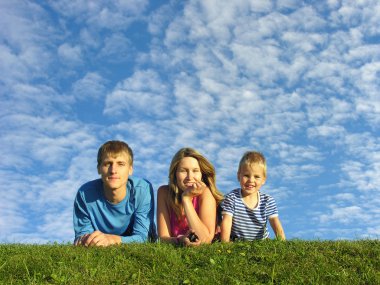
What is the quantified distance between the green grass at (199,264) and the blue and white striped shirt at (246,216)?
5.70ft

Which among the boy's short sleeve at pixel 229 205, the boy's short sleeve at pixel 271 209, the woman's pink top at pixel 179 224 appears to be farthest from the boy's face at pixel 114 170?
the boy's short sleeve at pixel 271 209

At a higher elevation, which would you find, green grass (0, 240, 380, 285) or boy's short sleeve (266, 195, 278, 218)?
boy's short sleeve (266, 195, 278, 218)

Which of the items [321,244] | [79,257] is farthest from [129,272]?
[321,244]

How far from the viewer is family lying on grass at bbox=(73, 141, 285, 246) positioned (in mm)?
11297

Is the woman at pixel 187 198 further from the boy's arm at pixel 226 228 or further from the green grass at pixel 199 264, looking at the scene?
the green grass at pixel 199 264

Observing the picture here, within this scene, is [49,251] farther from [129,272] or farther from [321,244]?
[321,244]

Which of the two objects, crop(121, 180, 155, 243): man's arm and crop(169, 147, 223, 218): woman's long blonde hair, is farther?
crop(121, 180, 155, 243): man's arm

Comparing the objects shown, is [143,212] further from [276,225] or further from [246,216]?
[276,225]

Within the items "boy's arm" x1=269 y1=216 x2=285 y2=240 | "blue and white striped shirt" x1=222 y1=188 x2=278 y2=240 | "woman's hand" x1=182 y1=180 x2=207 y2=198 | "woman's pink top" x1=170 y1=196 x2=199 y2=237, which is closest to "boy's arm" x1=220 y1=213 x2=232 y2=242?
"blue and white striped shirt" x1=222 y1=188 x2=278 y2=240

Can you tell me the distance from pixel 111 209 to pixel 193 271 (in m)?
3.82

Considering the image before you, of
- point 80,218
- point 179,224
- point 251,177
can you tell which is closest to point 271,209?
point 251,177

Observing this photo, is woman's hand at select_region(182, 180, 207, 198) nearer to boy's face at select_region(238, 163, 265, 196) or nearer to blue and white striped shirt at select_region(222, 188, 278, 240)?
blue and white striped shirt at select_region(222, 188, 278, 240)

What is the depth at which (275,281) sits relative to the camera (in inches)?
330

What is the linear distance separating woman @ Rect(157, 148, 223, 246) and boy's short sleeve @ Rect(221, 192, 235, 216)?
144mm
